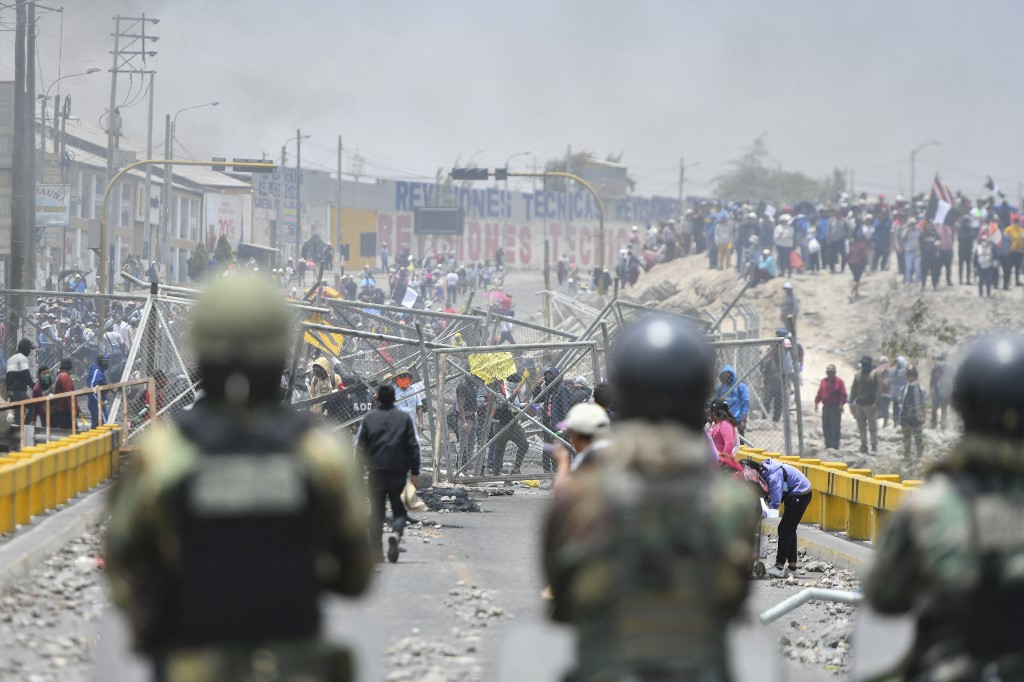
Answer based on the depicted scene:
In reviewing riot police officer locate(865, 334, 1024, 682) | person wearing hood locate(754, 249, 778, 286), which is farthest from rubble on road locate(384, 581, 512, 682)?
person wearing hood locate(754, 249, 778, 286)

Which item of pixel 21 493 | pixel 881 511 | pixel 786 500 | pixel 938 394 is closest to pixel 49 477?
pixel 21 493

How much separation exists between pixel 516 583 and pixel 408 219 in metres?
93.8

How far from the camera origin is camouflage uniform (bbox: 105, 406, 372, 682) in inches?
136

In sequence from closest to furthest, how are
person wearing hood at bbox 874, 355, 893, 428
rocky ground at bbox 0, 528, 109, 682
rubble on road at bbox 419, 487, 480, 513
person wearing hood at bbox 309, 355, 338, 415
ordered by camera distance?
1. rocky ground at bbox 0, 528, 109, 682
2. rubble on road at bbox 419, 487, 480, 513
3. person wearing hood at bbox 309, 355, 338, 415
4. person wearing hood at bbox 874, 355, 893, 428

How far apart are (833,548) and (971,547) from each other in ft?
33.9

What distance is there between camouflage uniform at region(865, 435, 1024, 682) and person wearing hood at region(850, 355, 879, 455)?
24256mm

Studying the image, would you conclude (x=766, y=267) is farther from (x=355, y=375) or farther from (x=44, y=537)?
(x=44, y=537)

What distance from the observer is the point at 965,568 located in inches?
148

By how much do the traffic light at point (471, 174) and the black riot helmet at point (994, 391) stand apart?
115 feet

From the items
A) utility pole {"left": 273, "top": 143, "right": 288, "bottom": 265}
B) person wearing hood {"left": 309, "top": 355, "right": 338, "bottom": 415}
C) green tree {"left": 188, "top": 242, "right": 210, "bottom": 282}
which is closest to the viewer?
person wearing hood {"left": 309, "top": 355, "right": 338, "bottom": 415}

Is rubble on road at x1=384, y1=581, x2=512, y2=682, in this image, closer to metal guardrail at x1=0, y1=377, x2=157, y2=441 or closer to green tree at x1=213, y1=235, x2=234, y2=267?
metal guardrail at x1=0, y1=377, x2=157, y2=441

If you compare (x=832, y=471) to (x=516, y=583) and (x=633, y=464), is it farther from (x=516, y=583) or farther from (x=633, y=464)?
(x=633, y=464)

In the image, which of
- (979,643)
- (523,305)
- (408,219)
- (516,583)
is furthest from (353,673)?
(408,219)

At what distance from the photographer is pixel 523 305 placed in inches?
2638
